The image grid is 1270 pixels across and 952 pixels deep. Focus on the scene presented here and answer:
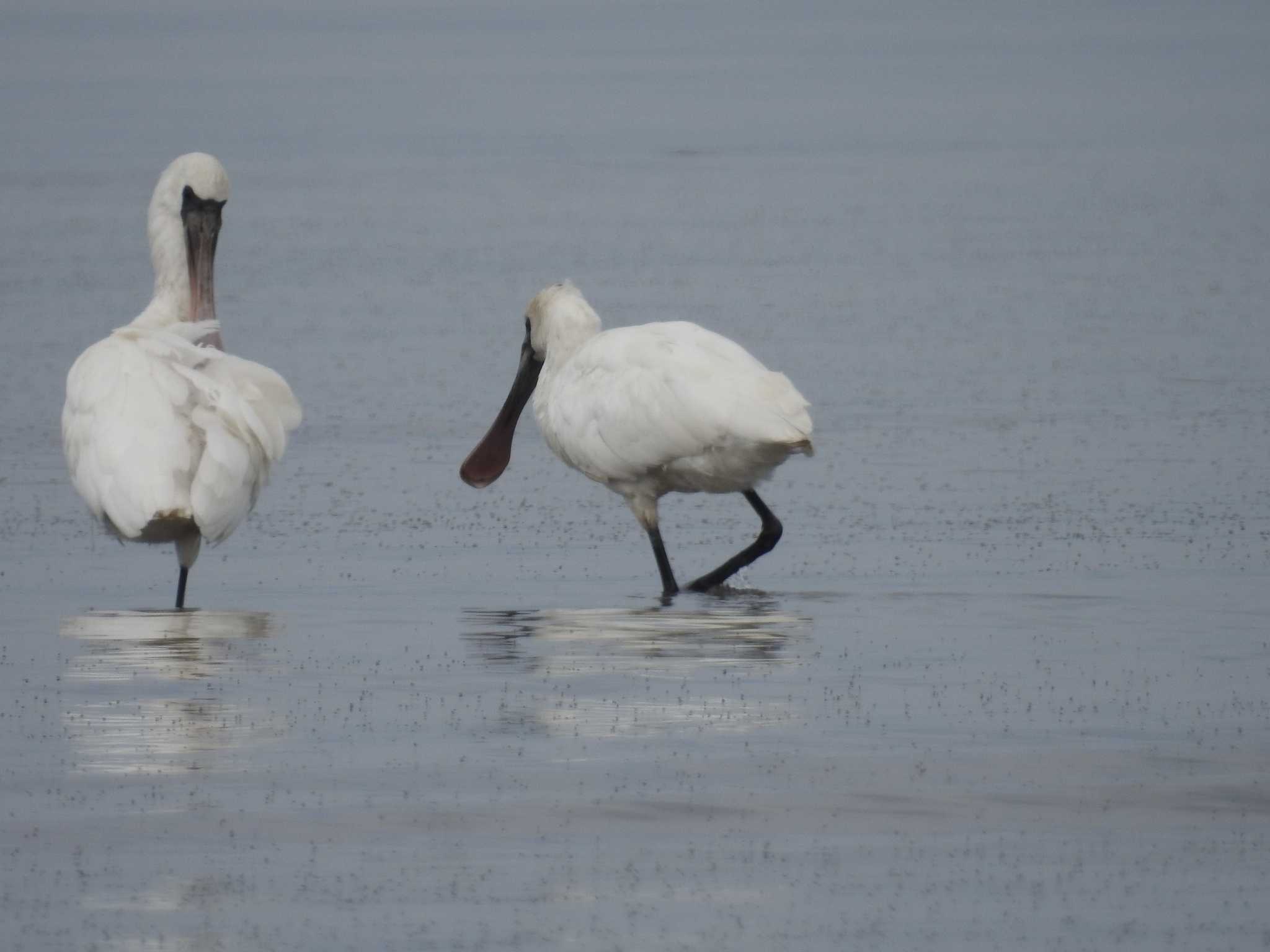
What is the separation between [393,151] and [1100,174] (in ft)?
90.8

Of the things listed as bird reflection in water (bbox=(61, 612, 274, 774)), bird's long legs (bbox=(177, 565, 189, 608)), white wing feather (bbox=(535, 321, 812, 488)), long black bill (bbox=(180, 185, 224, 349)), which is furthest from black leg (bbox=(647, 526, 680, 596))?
long black bill (bbox=(180, 185, 224, 349))

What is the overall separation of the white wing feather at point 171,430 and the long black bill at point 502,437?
3199 millimetres

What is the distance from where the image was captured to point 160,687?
9.82 m

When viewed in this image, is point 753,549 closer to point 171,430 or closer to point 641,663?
point 171,430

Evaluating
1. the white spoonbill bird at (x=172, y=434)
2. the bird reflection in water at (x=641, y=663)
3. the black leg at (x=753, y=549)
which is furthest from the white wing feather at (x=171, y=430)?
the black leg at (x=753, y=549)

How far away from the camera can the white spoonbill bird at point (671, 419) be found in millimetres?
12680

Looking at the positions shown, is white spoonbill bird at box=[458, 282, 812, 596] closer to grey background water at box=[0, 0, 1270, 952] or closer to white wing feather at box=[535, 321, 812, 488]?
white wing feather at box=[535, 321, 812, 488]

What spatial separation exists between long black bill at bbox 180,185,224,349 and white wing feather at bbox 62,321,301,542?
5.66ft

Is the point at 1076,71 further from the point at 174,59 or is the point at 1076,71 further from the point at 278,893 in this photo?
the point at 278,893

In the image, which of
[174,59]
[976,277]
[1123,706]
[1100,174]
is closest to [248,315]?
[976,277]

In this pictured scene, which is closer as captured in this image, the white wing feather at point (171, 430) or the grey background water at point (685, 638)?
the grey background water at point (685, 638)

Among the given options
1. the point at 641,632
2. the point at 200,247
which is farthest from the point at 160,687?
the point at 200,247

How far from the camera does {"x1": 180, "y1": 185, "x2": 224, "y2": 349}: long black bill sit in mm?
14438

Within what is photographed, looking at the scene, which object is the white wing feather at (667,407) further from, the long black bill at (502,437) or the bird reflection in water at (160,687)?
the bird reflection in water at (160,687)
